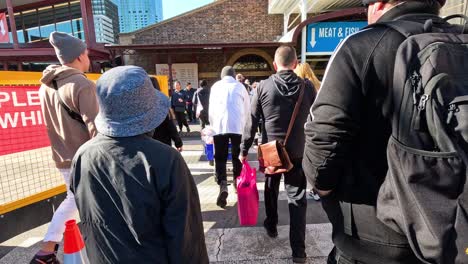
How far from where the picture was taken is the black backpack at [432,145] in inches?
35.3

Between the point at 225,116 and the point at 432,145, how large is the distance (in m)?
3.02

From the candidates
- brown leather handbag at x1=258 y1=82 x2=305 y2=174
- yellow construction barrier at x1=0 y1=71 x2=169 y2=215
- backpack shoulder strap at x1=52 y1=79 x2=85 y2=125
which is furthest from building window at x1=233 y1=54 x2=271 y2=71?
backpack shoulder strap at x1=52 y1=79 x2=85 y2=125

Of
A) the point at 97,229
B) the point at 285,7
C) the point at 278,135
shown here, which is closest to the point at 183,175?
the point at 97,229

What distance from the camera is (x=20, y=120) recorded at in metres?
2.72

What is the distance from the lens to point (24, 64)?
15.6m

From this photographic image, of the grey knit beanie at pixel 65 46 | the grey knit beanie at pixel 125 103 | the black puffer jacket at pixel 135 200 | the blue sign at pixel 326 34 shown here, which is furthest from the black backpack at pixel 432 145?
the blue sign at pixel 326 34

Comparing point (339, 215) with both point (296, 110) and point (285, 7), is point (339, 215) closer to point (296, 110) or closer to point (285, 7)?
point (296, 110)

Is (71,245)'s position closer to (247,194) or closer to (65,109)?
(65,109)

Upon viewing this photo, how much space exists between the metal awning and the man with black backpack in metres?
11.7

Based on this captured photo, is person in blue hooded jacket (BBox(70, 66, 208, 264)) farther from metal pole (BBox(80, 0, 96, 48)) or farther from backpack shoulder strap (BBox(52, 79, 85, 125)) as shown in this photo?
metal pole (BBox(80, 0, 96, 48))

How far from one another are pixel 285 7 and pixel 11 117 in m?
15.0

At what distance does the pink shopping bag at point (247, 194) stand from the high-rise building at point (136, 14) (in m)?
101

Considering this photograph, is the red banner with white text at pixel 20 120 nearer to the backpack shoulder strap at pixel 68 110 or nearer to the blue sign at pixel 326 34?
the backpack shoulder strap at pixel 68 110

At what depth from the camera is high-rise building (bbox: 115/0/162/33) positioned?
317 feet
